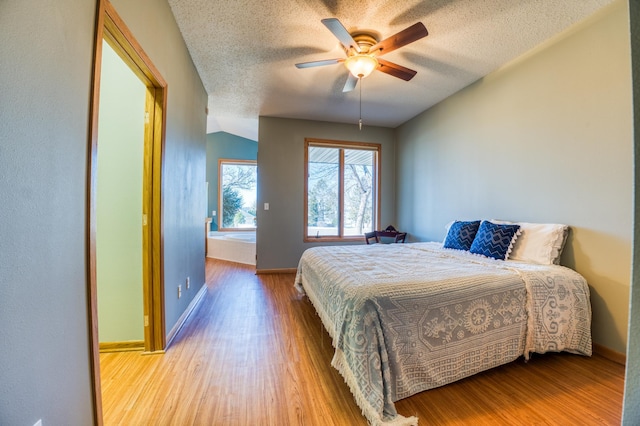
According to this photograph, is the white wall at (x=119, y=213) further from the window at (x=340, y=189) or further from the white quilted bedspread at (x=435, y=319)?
the window at (x=340, y=189)

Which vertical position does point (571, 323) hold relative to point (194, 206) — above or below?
below

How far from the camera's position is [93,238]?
112cm

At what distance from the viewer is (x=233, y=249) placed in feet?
17.3

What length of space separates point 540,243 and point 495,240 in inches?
12.4

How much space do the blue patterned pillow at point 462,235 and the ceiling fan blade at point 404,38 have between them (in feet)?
6.26

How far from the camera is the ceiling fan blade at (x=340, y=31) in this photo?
171 cm

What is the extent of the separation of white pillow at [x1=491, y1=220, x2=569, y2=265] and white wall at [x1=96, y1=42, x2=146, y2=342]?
10.5 feet

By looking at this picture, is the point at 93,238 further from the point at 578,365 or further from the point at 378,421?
the point at 578,365

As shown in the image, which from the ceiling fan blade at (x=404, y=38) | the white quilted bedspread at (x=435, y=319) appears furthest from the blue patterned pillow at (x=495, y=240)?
the ceiling fan blade at (x=404, y=38)

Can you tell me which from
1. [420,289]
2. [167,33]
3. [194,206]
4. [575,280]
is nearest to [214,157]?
[194,206]

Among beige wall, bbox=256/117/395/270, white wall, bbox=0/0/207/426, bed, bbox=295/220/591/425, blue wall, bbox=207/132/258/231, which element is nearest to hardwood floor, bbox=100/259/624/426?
bed, bbox=295/220/591/425

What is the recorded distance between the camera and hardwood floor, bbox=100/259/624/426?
1.36 meters

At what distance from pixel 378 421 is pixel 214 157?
22.0 ft

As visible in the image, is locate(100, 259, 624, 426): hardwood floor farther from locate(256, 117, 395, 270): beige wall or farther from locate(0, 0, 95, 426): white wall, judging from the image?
locate(256, 117, 395, 270): beige wall
